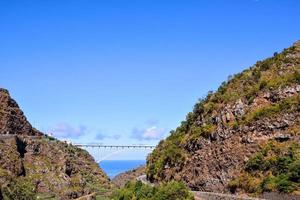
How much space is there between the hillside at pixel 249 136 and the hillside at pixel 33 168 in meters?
39.8

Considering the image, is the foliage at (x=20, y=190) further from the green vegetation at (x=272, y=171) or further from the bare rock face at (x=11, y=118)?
A: the green vegetation at (x=272, y=171)

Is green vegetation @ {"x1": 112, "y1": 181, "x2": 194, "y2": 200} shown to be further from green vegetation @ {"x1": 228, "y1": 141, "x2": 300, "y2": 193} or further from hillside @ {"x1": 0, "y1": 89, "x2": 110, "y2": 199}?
hillside @ {"x1": 0, "y1": 89, "x2": 110, "y2": 199}

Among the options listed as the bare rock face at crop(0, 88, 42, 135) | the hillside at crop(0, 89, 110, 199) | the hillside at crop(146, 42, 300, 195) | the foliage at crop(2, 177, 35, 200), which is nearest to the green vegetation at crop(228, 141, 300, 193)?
the hillside at crop(146, 42, 300, 195)

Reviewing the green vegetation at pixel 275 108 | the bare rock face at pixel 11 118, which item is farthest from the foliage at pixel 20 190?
the green vegetation at pixel 275 108

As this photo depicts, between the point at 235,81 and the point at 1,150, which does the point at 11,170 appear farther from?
the point at 235,81

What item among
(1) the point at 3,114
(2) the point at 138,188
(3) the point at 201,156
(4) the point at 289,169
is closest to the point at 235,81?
(3) the point at 201,156

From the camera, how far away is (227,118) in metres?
56.6

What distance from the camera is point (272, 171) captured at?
46844 mm

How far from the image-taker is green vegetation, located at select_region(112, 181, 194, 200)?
50688 mm

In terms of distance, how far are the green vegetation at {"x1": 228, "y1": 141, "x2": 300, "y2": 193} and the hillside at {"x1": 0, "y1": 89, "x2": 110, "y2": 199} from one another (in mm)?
51398

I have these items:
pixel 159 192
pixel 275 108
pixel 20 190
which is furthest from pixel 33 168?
pixel 275 108

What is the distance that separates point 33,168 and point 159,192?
58.7m

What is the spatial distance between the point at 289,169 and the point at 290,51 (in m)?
18.8

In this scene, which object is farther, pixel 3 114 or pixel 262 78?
pixel 3 114
